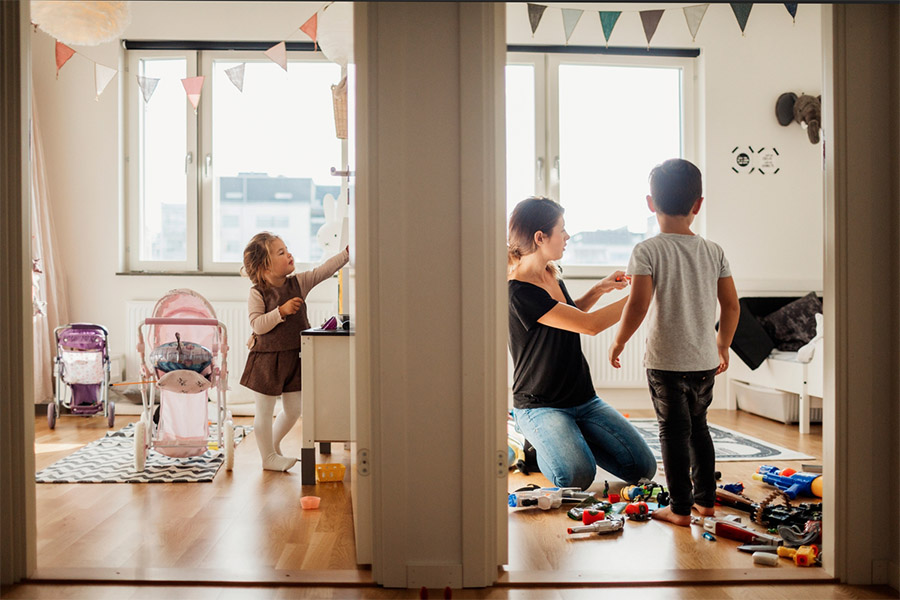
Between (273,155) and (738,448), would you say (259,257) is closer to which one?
(273,155)

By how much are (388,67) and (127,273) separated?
3.86 metres

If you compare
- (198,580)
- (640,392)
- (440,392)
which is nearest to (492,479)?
(440,392)

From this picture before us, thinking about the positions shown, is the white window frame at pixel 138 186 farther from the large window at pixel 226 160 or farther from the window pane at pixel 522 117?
the window pane at pixel 522 117

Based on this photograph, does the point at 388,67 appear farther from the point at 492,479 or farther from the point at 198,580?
the point at 198,580

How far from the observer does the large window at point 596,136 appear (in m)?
5.22

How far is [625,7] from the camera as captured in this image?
5.08m

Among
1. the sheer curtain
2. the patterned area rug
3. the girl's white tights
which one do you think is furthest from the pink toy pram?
the patterned area rug

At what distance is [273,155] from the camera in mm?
5246

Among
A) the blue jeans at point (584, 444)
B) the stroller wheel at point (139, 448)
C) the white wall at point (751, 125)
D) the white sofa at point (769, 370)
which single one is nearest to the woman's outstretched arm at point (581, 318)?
the blue jeans at point (584, 444)

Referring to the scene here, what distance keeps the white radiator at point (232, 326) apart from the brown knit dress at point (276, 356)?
1593 millimetres

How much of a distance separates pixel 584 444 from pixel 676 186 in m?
0.98

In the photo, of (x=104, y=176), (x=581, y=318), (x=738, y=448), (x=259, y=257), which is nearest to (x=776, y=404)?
(x=738, y=448)

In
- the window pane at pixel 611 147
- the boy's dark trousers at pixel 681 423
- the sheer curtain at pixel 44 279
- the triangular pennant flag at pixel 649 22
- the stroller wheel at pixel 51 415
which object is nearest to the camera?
the boy's dark trousers at pixel 681 423

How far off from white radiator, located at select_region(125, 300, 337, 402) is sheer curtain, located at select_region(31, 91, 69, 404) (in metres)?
0.44
